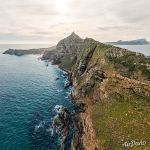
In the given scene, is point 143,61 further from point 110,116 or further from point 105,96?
point 110,116

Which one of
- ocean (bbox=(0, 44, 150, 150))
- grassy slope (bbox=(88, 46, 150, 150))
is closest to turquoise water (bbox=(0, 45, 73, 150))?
Answer: ocean (bbox=(0, 44, 150, 150))

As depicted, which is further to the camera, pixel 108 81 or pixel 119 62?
pixel 119 62

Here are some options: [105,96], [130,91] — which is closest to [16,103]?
[105,96]

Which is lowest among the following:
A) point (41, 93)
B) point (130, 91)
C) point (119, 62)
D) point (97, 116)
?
point (41, 93)

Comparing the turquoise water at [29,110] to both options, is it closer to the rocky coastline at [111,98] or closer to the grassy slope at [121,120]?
the rocky coastline at [111,98]

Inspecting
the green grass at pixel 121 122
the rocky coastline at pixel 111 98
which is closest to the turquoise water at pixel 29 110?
the rocky coastline at pixel 111 98

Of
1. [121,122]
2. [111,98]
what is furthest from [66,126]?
[121,122]
